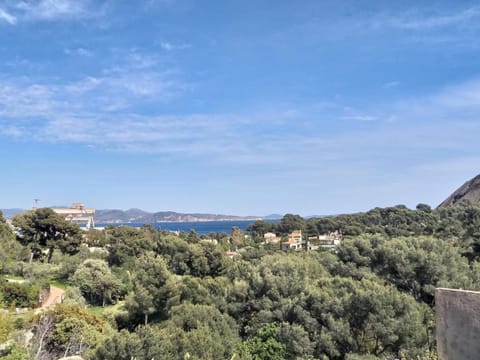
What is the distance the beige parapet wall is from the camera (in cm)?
335

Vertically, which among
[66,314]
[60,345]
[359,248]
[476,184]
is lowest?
[60,345]

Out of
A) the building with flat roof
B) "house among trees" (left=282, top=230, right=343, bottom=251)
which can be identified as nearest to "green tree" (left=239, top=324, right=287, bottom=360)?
"house among trees" (left=282, top=230, right=343, bottom=251)

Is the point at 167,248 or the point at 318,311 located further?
the point at 167,248

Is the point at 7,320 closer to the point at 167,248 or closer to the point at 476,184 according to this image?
the point at 167,248

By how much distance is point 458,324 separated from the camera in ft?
11.4

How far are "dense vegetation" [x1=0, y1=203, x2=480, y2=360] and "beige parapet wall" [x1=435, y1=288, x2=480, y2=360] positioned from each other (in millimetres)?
5549

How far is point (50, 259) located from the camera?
99.3 feet

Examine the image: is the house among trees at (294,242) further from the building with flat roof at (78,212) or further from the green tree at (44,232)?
the building with flat roof at (78,212)

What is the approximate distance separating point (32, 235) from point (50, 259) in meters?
2.39

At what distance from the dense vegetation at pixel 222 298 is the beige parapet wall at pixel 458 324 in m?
5.55

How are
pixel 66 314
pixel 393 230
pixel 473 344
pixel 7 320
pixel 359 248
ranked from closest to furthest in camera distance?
pixel 473 344 → pixel 7 320 → pixel 66 314 → pixel 359 248 → pixel 393 230

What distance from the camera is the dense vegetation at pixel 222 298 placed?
39.5 ft

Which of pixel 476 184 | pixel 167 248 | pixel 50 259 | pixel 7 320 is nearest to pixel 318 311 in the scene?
pixel 7 320

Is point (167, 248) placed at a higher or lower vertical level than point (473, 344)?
lower
